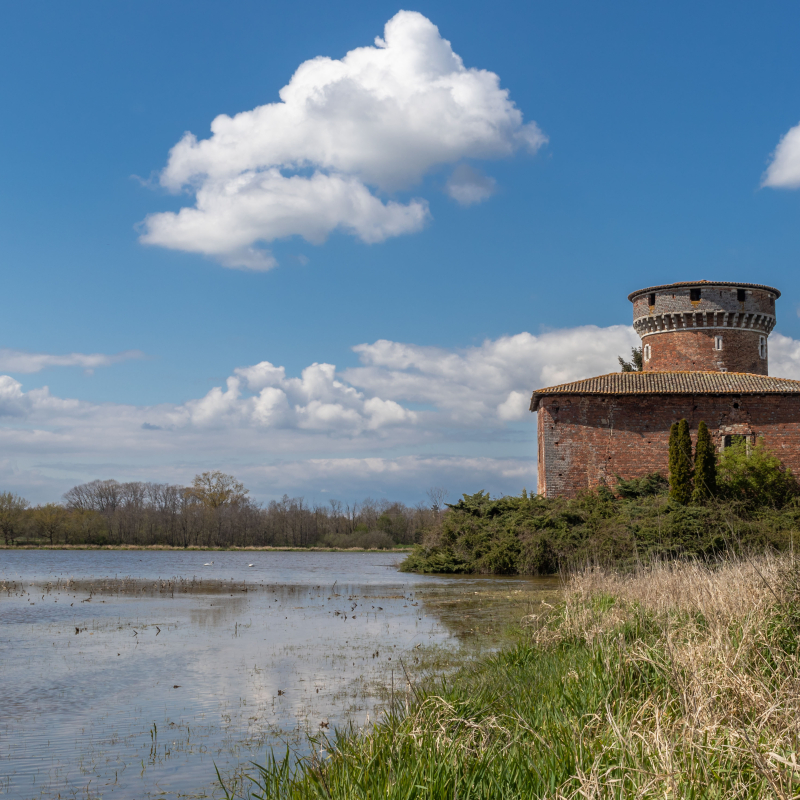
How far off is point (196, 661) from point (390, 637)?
12.7 feet

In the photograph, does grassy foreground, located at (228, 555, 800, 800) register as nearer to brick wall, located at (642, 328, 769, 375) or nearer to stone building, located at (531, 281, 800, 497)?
stone building, located at (531, 281, 800, 497)

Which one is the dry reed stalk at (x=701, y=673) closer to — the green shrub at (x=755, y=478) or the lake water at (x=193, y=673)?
the lake water at (x=193, y=673)

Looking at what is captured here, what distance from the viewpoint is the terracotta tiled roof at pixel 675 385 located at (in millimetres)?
37906

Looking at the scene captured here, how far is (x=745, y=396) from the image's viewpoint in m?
38.0

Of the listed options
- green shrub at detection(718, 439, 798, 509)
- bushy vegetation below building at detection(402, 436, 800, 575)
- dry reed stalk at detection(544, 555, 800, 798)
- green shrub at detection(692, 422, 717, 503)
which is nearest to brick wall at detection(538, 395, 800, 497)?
bushy vegetation below building at detection(402, 436, 800, 575)

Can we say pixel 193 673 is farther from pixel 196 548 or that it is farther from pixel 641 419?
pixel 196 548

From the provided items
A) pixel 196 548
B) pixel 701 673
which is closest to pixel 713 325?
pixel 701 673

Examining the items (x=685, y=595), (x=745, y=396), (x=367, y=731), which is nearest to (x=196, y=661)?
(x=367, y=731)

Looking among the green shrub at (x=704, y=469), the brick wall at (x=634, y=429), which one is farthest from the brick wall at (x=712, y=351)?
the green shrub at (x=704, y=469)

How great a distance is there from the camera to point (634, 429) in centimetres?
3788

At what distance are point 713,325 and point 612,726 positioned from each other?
44596mm

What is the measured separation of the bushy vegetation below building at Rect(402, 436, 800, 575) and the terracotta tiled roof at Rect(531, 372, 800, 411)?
3393 millimetres

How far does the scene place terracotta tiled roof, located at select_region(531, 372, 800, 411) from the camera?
37906 millimetres

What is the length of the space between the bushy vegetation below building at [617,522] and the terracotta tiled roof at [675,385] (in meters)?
3.39
